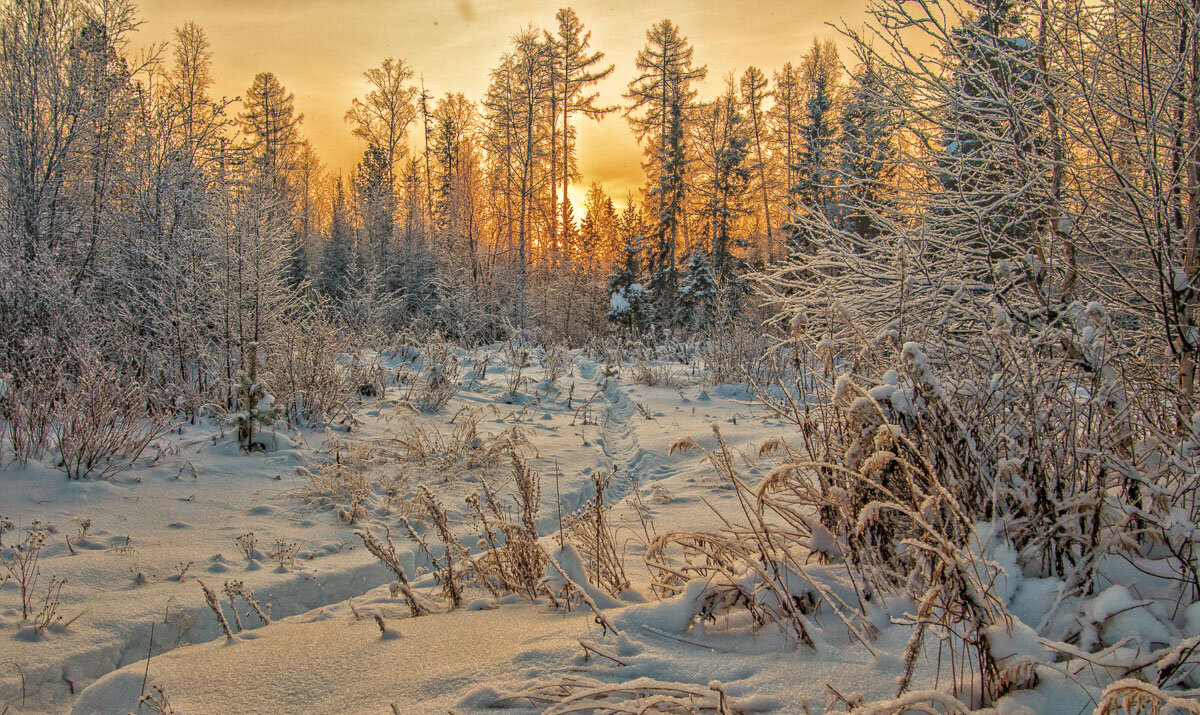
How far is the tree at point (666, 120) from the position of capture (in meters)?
26.1

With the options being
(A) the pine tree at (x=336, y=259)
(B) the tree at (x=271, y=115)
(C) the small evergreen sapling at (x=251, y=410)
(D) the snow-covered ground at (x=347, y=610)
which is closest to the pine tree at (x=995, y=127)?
(D) the snow-covered ground at (x=347, y=610)

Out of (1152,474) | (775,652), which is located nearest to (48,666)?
(775,652)

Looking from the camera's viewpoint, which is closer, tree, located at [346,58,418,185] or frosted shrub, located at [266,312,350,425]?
frosted shrub, located at [266,312,350,425]

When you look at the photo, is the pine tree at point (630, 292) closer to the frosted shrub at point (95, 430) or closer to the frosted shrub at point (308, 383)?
the frosted shrub at point (308, 383)

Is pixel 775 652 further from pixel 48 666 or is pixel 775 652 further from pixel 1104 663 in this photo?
pixel 48 666

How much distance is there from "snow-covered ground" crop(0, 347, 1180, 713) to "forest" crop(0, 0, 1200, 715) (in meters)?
0.02

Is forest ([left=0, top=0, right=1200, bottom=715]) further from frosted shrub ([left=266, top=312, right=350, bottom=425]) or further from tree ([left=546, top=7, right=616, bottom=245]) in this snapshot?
tree ([left=546, top=7, right=616, bottom=245])

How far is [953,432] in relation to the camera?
1.82m

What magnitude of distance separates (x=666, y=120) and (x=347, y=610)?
27.6 m

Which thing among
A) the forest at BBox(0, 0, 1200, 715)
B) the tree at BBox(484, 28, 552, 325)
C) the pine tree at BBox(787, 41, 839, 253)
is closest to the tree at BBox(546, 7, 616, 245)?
the tree at BBox(484, 28, 552, 325)

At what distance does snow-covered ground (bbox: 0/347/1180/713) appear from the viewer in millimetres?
1564

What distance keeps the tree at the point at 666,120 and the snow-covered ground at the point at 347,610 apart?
69.1 ft

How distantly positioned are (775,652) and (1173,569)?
1.10m

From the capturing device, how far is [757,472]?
4480 millimetres
